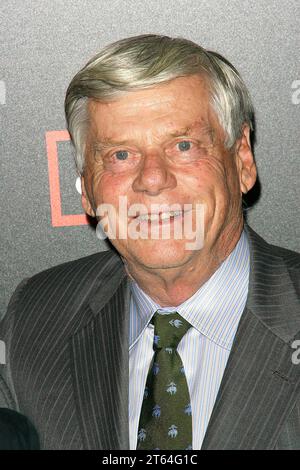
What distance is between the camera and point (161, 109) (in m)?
1.83

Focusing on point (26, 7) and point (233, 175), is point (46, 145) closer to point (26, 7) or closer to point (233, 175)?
point (26, 7)

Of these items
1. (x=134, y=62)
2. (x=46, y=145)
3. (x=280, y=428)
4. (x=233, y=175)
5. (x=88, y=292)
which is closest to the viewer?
(x=280, y=428)

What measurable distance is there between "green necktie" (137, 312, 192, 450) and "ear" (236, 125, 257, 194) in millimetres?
366

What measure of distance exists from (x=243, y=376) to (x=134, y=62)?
2.31ft

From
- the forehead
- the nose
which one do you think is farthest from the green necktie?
the forehead

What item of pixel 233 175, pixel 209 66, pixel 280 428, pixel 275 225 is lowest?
pixel 280 428

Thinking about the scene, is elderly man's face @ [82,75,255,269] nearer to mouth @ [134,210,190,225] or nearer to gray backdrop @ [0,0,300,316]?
mouth @ [134,210,190,225]

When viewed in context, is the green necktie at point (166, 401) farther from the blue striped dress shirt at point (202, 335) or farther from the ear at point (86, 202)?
the ear at point (86, 202)

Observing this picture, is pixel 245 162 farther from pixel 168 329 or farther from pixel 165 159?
pixel 168 329

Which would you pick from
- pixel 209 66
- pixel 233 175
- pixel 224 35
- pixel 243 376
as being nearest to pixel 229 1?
pixel 224 35

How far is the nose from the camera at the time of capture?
1.80m

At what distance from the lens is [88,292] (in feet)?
6.88

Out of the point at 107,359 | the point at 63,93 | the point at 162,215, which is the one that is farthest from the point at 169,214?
the point at 63,93

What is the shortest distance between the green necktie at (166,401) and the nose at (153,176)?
32 centimetres
